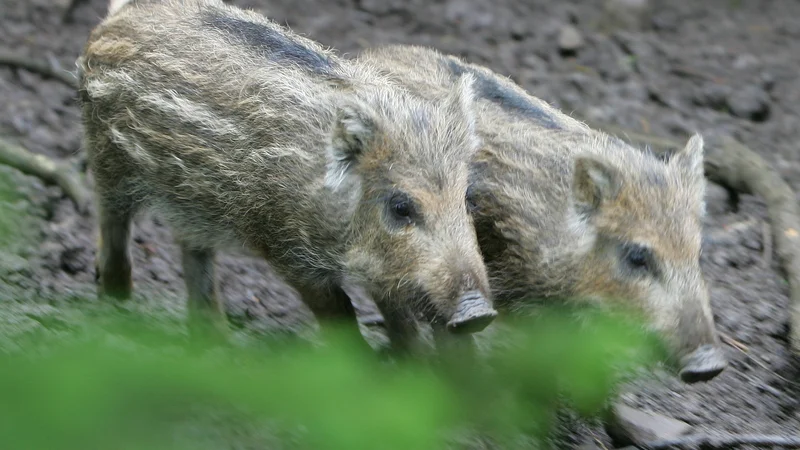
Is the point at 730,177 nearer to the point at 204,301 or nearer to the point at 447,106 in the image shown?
the point at 447,106

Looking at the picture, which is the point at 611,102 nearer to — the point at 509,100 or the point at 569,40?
the point at 569,40

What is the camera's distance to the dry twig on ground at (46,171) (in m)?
5.08

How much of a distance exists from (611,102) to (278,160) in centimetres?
374

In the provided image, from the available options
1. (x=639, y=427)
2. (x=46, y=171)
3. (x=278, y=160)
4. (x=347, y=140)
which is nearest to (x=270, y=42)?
(x=278, y=160)

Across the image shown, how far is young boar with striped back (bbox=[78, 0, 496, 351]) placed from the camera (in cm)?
367

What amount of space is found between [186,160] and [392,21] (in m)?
3.99

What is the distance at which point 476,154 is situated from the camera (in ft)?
13.7

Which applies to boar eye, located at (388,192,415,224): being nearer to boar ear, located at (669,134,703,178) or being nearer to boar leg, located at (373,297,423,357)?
boar leg, located at (373,297,423,357)

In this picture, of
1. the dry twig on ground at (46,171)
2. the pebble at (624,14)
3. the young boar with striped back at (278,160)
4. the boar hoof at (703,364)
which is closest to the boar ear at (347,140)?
the young boar with striped back at (278,160)

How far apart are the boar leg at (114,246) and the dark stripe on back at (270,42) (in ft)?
2.94

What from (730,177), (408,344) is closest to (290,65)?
(408,344)

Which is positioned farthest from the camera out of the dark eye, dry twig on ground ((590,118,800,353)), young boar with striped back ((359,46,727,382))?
dry twig on ground ((590,118,800,353))

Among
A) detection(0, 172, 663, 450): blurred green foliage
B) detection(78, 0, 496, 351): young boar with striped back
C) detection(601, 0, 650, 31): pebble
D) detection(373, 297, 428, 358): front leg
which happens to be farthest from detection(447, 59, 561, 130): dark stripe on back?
detection(601, 0, 650, 31): pebble

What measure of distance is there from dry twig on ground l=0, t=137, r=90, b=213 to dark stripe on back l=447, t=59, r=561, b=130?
79.2 inches
